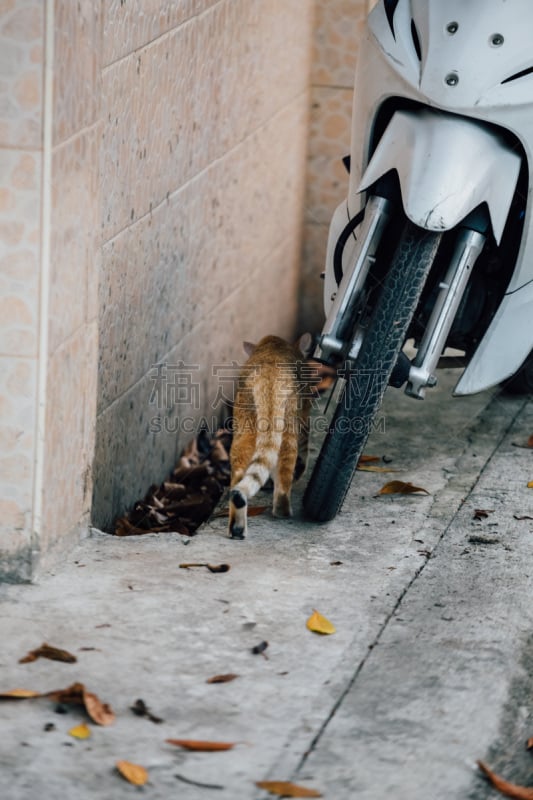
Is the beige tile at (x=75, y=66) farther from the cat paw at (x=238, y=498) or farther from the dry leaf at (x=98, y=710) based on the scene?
the dry leaf at (x=98, y=710)

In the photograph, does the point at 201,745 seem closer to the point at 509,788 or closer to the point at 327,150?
the point at 509,788

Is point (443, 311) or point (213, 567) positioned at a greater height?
point (443, 311)

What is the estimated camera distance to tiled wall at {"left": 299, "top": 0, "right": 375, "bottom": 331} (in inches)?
245

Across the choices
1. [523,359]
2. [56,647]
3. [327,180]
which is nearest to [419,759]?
[56,647]

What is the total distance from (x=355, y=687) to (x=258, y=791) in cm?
52

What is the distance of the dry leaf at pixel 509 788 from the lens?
2.64 meters

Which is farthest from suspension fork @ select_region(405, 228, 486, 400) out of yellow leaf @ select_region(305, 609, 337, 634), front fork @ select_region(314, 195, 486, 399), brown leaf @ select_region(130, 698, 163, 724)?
brown leaf @ select_region(130, 698, 163, 724)

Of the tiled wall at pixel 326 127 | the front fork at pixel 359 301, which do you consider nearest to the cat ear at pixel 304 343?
the front fork at pixel 359 301

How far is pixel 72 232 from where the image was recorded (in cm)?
347

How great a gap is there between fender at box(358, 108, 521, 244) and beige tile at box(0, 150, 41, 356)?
3.76 ft

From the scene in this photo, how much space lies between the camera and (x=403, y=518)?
4.19 metres

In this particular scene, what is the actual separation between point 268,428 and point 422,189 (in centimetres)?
93

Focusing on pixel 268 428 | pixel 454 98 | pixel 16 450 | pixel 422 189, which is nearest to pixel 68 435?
pixel 16 450

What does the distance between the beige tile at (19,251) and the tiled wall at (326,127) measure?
3293 millimetres
